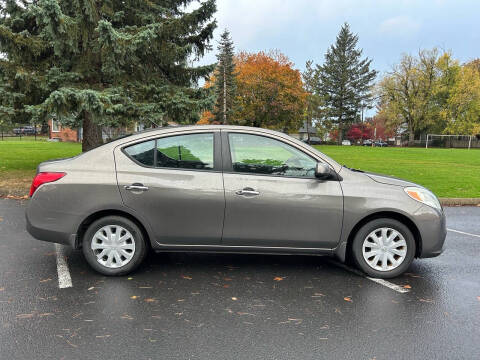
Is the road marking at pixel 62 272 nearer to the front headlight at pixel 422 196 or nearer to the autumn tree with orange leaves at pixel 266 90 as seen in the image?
the front headlight at pixel 422 196

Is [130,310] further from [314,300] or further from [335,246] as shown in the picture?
[335,246]

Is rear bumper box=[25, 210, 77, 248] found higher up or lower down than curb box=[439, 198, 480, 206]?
lower down

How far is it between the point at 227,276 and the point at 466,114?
65868mm

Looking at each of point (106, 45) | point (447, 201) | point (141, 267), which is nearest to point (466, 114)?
point (447, 201)

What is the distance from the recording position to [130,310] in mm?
3578

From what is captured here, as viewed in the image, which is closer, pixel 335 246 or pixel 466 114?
pixel 335 246

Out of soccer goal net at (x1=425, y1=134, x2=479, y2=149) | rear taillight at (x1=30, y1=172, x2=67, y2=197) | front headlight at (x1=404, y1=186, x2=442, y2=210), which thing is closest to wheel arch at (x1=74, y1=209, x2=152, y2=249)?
rear taillight at (x1=30, y1=172, x2=67, y2=197)

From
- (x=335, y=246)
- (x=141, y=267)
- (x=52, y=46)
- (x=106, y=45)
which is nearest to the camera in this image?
(x=335, y=246)

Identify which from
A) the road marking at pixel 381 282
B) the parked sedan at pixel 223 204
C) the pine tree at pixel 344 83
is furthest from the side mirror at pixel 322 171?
the pine tree at pixel 344 83

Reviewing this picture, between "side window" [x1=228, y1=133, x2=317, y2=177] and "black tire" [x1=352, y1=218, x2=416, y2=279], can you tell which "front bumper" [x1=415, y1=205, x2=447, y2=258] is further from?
"side window" [x1=228, y1=133, x2=317, y2=177]

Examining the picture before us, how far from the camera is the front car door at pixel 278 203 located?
4.26 metres

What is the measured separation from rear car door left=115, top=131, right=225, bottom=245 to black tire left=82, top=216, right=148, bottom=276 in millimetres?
182

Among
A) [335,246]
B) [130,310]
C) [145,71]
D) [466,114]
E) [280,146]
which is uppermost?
[466,114]

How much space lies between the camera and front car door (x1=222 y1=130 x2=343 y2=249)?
426 cm
